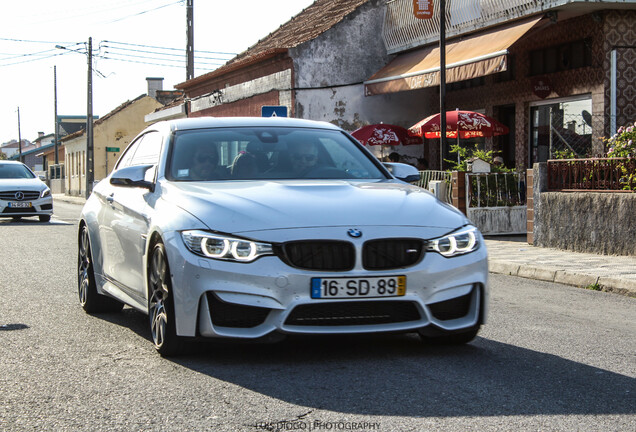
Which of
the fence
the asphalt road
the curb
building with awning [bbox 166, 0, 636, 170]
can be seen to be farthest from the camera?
building with awning [bbox 166, 0, 636, 170]

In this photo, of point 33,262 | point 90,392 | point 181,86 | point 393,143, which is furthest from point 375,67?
point 90,392

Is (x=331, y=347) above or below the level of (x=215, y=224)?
below

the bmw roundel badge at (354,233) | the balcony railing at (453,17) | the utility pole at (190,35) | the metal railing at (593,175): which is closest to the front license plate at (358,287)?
the bmw roundel badge at (354,233)

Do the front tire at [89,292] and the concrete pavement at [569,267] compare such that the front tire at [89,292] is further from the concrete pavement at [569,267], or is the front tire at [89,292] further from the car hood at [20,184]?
the car hood at [20,184]

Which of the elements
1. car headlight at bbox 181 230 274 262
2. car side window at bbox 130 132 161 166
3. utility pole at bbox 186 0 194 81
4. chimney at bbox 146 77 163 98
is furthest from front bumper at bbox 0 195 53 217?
chimney at bbox 146 77 163 98

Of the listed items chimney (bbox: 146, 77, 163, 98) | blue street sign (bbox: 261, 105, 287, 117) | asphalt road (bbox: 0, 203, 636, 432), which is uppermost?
chimney (bbox: 146, 77, 163, 98)

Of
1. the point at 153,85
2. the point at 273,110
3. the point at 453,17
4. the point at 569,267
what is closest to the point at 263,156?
the point at 569,267

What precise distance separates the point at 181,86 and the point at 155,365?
34661 millimetres

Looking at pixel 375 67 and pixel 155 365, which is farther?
pixel 375 67

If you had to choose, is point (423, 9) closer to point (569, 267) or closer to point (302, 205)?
point (569, 267)

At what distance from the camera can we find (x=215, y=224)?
5391mm

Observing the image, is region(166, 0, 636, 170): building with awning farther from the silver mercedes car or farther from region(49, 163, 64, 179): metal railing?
region(49, 163, 64, 179): metal railing

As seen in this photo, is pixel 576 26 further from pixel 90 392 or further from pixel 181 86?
pixel 181 86

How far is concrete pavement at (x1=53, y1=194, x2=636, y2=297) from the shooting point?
10.4m
